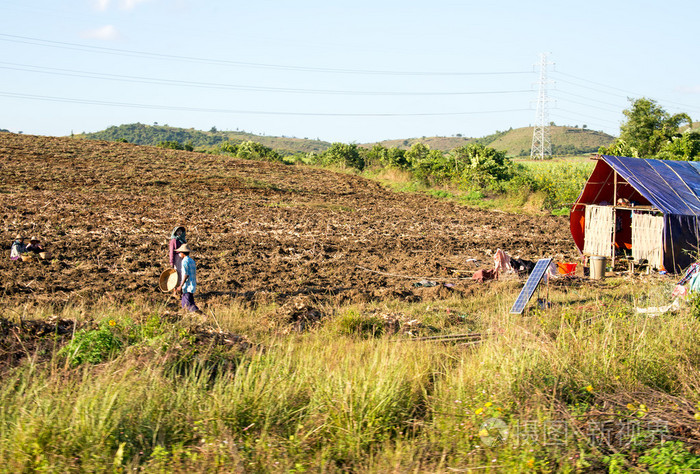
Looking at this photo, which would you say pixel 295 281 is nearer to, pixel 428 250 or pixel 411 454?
pixel 428 250

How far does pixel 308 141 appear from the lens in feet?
506

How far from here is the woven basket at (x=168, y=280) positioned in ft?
31.8

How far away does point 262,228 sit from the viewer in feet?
62.6

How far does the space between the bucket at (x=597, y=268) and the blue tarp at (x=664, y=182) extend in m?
1.79

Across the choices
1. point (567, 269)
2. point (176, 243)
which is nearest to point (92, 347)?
point (176, 243)

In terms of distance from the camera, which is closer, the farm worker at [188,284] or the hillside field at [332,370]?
the hillside field at [332,370]

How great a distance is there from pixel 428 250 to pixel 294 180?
18928 millimetres

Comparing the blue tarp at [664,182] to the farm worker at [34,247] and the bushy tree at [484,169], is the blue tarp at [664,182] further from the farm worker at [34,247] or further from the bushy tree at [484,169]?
the bushy tree at [484,169]

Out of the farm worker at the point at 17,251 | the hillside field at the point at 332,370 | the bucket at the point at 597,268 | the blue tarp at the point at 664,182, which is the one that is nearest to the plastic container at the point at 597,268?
the bucket at the point at 597,268

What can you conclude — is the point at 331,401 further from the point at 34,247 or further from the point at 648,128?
the point at 648,128

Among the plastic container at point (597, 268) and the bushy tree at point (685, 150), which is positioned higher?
the bushy tree at point (685, 150)

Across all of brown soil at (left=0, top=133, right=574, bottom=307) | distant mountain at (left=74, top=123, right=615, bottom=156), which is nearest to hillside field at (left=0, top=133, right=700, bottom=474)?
brown soil at (left=0, top=133, right=574, bottom=307)

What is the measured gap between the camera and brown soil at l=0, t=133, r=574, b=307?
35.9 feet

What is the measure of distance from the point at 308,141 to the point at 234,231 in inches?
5463
